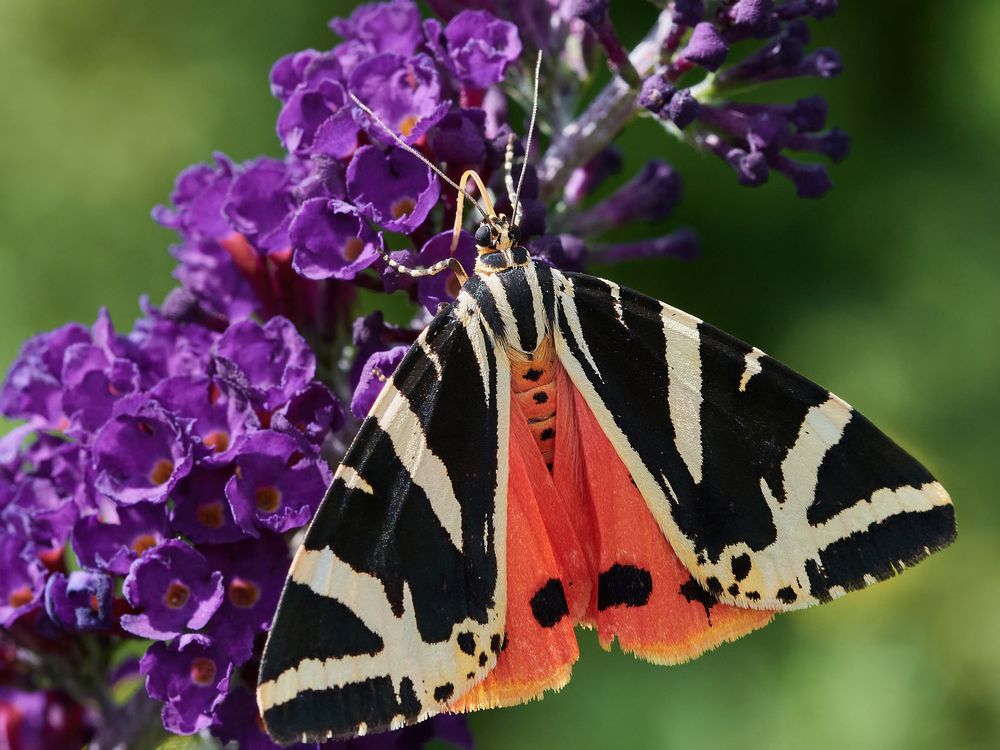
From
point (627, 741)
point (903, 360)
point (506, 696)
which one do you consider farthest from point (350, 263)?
point (903, 360)

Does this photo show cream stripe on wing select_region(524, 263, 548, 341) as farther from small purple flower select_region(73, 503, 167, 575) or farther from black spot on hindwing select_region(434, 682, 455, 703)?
small purple flower select_region(73, 503, 167, 575)

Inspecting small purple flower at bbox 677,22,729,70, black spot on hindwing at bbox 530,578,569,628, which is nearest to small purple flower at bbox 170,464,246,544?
black spot on hindwing at bbox 530,578,569,628

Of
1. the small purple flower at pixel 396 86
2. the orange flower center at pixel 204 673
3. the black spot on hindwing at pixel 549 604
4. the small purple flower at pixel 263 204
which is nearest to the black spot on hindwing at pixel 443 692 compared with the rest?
the black spot on hindwing at pixel 549 604

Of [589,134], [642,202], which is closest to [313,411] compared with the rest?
[589,134]

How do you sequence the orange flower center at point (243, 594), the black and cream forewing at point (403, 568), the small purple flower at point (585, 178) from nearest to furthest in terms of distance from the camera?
the black and cream forewing at point (403, 568) < the orange flower center at point (243, 594) < the small purple flower at point (585, 178)

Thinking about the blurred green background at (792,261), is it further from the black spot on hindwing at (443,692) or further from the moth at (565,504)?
the black spot on hindwing at (443,692)

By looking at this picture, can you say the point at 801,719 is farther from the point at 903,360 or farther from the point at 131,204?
the point at 131,204
